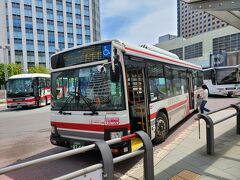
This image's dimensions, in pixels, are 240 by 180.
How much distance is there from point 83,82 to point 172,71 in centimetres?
374

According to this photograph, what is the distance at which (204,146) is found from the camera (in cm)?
572

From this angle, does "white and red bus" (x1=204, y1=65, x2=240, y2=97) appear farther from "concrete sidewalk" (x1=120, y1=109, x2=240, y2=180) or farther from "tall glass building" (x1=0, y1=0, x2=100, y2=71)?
"tall glass building" (x1=0, y1=0, x2=100, y2=71)

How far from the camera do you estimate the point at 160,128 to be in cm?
642

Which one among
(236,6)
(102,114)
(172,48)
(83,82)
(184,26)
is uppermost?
(184,26)

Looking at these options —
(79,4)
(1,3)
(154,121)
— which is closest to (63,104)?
(154,121)

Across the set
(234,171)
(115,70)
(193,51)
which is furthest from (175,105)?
(193,51)

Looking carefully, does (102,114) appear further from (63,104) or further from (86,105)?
(63,104)

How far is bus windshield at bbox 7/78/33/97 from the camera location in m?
17.6

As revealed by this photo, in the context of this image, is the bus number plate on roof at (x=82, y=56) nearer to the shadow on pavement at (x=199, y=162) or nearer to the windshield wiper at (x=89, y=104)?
the windshield wiper at (x=89, y=104)

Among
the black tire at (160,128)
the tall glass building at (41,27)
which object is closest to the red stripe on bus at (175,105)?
the black tire at (160,128)

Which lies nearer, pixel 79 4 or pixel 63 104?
pixel 63 104

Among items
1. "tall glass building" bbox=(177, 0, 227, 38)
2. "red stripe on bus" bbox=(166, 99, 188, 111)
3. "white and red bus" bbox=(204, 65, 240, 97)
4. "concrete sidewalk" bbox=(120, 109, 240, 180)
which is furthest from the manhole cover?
"tall glass building" bbox=(177, 0, 227, 38)

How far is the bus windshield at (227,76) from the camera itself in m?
19.6

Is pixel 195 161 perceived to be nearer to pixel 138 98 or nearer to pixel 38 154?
pixel 138 98
